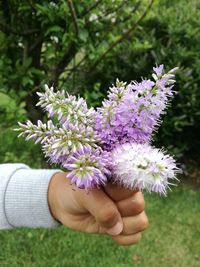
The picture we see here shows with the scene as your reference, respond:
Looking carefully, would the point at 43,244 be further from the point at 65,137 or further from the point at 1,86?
the point at 65,137

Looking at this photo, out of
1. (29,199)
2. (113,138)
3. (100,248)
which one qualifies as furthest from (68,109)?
(100,248)

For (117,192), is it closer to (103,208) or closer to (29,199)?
(103,208)

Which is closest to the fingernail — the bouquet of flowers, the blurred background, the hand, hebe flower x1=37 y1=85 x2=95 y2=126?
the hand

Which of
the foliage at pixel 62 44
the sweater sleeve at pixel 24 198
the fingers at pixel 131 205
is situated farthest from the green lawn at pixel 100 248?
the fingers at pixel 131 205

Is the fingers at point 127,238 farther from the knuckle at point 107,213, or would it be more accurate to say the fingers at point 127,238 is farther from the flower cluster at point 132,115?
the flower cluster at point 132,115

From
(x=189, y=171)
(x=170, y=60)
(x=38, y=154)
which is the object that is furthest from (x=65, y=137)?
(x=189, y=171)

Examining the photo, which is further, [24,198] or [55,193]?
Answer: [24,198]
